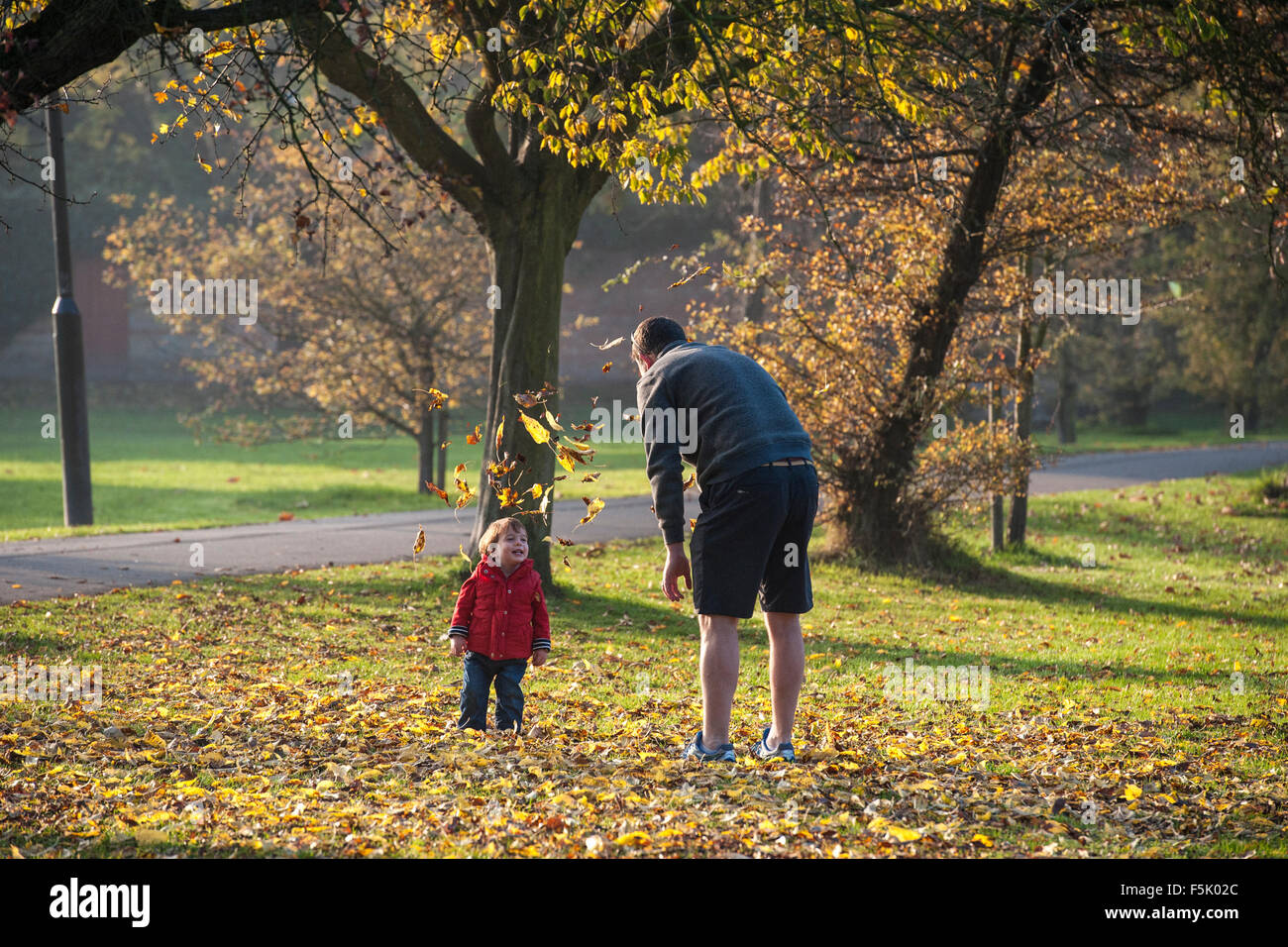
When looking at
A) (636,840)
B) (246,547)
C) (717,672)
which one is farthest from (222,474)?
(636,840)

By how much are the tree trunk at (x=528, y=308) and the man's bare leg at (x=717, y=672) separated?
5227 mm

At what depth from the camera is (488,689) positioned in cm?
611

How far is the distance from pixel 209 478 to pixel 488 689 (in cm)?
2186

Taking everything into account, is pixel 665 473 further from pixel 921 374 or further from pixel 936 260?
pixel 921 374

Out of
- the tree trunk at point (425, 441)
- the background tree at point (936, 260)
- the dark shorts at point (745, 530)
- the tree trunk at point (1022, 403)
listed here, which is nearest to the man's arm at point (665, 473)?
the dark shorts at point (745, 530)

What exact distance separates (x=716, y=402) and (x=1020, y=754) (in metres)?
2.42

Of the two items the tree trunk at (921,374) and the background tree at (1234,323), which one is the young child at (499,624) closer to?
the tree trunk at (921,374)

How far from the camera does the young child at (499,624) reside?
5.98m

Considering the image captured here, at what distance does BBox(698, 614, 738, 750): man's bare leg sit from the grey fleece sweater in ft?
1.44

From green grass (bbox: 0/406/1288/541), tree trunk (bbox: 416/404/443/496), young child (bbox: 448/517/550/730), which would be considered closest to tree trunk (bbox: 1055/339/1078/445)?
green grass (bbox: 0/406/1288/541)

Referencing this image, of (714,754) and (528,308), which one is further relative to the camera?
(528,308)

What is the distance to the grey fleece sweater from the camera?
16.9ft
